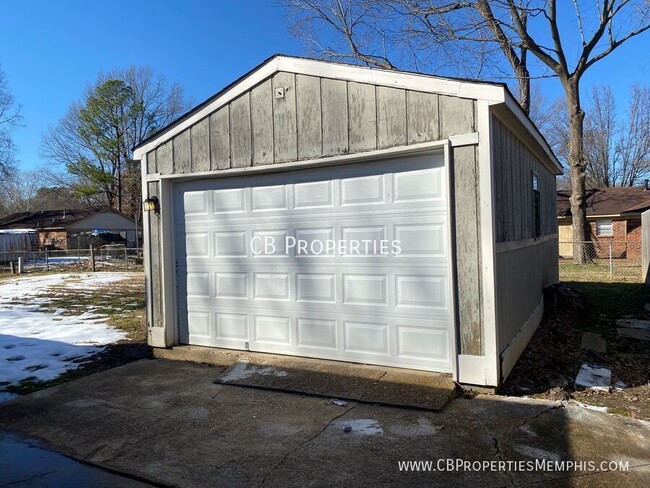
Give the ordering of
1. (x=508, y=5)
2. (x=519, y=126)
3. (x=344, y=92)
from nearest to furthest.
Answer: (x=344, y=92), (x=519, y=126), (x=508, y=5)

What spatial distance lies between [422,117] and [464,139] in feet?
1.61

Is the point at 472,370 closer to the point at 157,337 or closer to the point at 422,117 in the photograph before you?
the point at 422,117

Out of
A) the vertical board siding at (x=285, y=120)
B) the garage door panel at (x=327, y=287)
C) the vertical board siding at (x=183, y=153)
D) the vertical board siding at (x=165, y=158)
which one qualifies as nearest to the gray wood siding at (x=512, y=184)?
the garage door panel at (x=327, y=287)

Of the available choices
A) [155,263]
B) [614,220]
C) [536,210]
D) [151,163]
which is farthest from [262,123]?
[614,220]

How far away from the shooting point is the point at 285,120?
5336 mm

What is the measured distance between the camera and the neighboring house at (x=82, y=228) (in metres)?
37.3

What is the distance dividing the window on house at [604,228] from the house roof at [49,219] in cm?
3529

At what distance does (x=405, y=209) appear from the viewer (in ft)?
15.7

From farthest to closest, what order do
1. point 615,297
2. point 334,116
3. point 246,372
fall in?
point 615,297 → point 246,372 → point 334,116

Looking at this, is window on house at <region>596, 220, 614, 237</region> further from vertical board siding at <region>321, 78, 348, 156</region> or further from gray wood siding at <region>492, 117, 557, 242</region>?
vertical board siding at <region>321, 78, 348, 156</region>

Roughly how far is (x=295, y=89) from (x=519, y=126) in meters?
2.66

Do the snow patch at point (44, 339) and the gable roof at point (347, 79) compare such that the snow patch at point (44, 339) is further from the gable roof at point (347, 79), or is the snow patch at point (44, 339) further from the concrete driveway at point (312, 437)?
the gable roof at point (347, 79)

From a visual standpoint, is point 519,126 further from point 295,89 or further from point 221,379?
point 221,379

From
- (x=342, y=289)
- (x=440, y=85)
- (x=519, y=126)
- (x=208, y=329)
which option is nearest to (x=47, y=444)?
(x=208, y=329)
